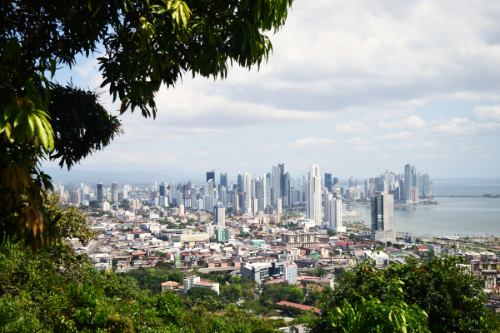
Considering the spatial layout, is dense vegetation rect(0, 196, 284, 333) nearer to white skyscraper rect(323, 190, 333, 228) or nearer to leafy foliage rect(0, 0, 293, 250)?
leafy foliage rect(0, 0, 293, 250)

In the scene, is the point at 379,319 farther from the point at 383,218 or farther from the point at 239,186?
the point at 239,186

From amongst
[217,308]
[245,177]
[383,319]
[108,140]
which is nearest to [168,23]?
[108,140]

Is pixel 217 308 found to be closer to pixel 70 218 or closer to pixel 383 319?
pixel 70 218

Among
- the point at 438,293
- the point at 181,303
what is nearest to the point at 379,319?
the point at 438,293

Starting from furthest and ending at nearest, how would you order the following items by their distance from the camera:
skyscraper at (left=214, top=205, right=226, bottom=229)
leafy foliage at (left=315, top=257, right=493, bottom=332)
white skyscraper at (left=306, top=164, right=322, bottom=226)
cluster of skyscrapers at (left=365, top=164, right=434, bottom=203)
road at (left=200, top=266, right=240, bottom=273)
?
cluster of skyscrapers at (left=365, top=164, right=434, bottom=203), white skyscraper at (left=306, top=164, right=322, bottom=226), skyscraper at (left=214, top=205, right=226, bottom=229), road at (left=200, top=266, right=240, bottom=273), leafy foliage at (left=315, top=257, right=493, bottom=332)

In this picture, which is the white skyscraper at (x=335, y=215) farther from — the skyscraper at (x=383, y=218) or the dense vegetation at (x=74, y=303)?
the dense vegetation at (x=74, y=303)

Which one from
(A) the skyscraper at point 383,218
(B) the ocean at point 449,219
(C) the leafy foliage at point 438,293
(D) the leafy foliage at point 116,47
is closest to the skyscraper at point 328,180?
(B) the ocean at point 449,219

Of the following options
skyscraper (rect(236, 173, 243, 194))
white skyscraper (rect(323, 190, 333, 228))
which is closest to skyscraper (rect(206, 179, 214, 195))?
skyscraper (rect(236, 173, 243, 194))
